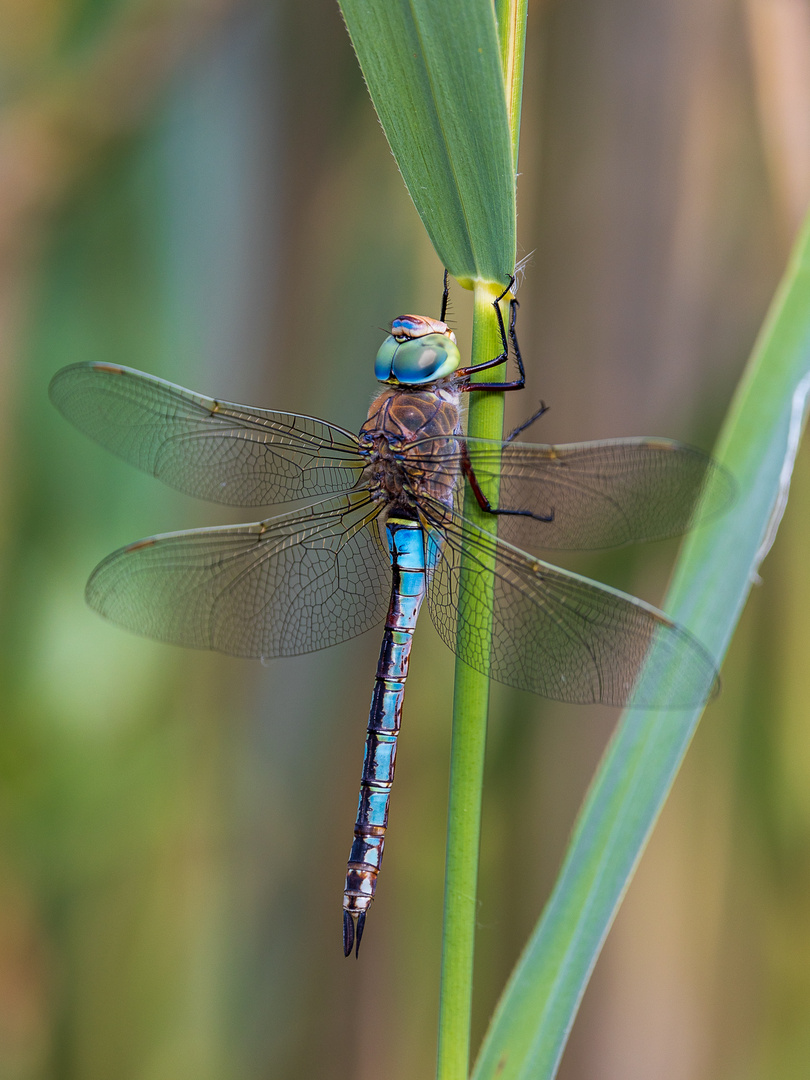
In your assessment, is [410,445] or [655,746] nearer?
[655,746]

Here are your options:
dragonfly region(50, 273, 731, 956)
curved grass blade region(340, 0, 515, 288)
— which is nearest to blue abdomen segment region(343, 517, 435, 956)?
dragonfly region(50, 273, 731, 956)

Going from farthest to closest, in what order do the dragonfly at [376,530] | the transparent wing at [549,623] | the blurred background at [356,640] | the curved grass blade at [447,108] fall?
the blurred background at [356,640]
the dragonfly at [376,530]
the transparent wing at [549,623]
the curved grass blade at [447,108]

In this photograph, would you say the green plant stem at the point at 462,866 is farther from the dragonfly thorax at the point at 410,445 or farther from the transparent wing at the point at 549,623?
the dragonfly thorax at the point at 410,445

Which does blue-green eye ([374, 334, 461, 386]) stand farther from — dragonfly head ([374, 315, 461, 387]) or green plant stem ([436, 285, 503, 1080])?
green plant stem ([436, 285, 503, 1080])

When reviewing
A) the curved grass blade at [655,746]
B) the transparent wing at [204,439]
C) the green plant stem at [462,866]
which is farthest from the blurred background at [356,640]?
the green plant stem at [462,866]

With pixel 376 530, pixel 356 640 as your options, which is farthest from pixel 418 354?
pixel 356 640

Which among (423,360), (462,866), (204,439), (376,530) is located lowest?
(462,866)

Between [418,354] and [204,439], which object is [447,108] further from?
[204,439]
